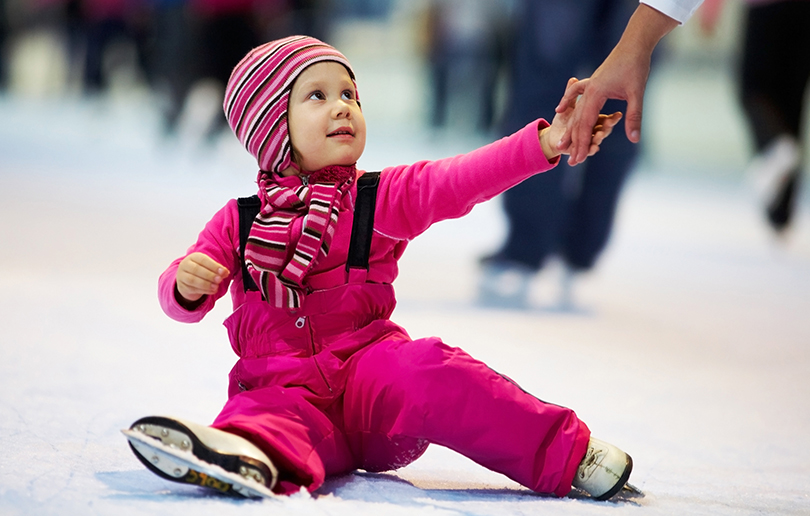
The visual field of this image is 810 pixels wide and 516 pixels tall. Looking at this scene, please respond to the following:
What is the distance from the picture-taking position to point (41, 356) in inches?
70.5

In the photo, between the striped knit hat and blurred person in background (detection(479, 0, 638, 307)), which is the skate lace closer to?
the striped knit hat

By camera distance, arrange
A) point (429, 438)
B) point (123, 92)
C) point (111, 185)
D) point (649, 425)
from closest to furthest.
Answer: point (429, 438), point (649, 425), point (111, 185), point (123, 92)

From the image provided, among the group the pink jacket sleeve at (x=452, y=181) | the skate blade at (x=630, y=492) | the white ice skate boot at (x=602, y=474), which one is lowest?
the skate blade at (x=630, y=492)

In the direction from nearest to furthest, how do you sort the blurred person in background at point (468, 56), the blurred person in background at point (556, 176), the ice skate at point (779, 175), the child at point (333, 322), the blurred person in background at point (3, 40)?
the child at point (333, 322) → the blurred person in background at point (556, 176) → the ice skate at point (779, 175) → the blurred person in background at point (468, 56) → the blurred person in background at point (3, 40)

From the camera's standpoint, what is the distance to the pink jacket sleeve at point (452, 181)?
1208mm

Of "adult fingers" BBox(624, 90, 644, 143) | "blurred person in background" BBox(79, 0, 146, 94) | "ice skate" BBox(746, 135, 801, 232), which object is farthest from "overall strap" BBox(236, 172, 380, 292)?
"blurred person in background" BBox(79, 0, 146, 94)

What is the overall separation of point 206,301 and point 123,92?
37.8 feet

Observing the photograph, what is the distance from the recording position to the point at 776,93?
3969mm

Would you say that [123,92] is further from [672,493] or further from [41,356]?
[672,493]

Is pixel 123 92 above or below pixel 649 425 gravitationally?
above

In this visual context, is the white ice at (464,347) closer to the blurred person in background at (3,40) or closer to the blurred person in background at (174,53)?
the blurred person in background at (174,53)

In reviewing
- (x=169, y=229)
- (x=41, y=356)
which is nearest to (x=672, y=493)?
(x=41, y=356)

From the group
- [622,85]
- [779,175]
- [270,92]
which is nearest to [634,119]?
[622,85]

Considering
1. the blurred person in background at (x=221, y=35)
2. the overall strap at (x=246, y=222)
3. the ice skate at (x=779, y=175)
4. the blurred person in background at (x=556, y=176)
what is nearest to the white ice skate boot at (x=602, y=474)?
the overall strap at (x=246, y=222)
